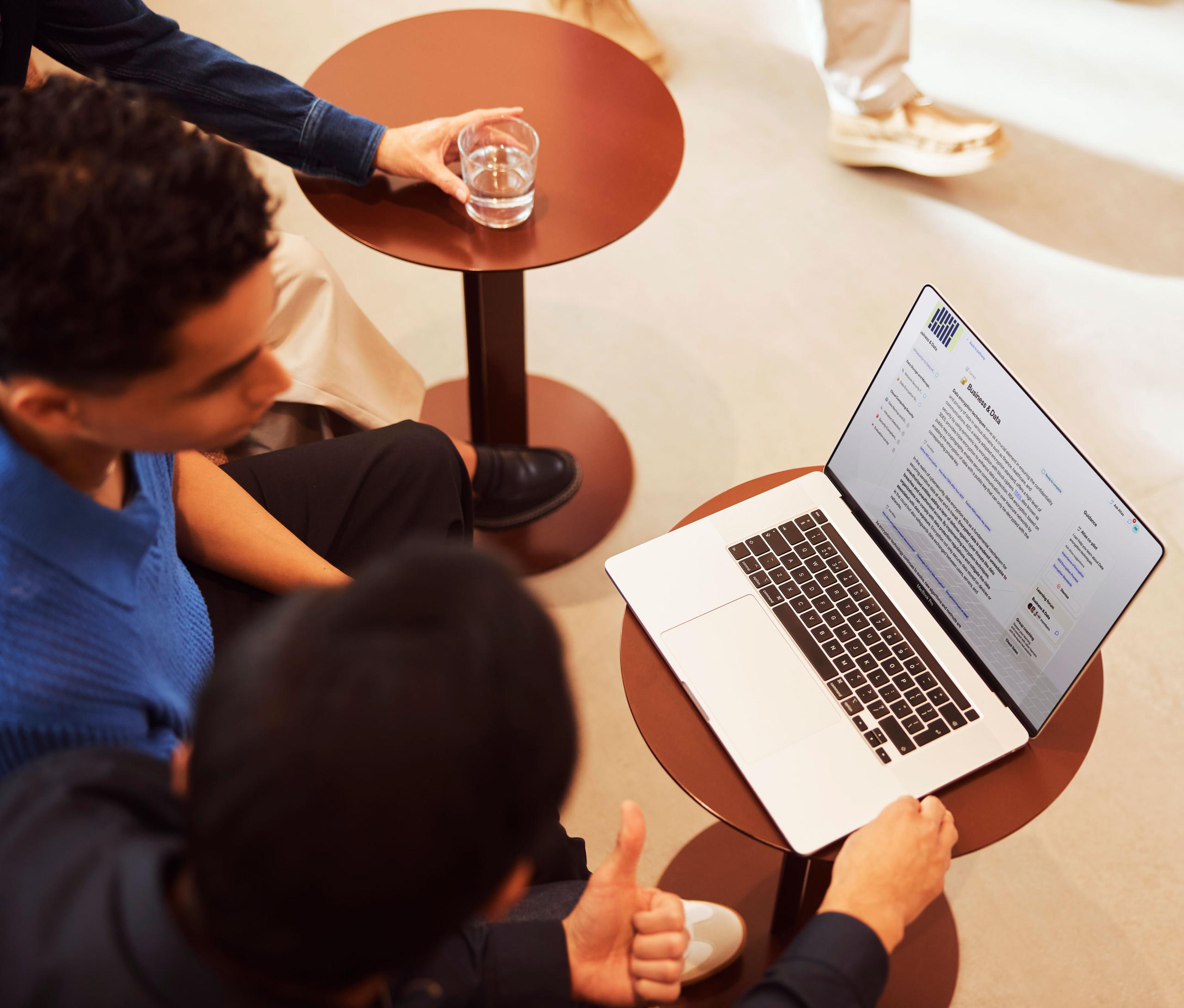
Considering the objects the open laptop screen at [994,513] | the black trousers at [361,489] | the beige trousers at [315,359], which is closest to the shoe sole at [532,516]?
the beige trousers at [315,359]

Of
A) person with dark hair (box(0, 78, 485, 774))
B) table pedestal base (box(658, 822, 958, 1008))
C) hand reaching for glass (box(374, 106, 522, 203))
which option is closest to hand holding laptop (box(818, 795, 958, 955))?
table pedestal base (box(658, 822, 958, 1008))

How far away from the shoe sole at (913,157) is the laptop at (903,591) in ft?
4.81

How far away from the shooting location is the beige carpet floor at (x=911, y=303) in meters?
1.59

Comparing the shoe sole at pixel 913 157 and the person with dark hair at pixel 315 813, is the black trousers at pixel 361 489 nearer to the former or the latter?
the person with dark hair at pixel 315 813

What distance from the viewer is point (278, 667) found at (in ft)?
1.67

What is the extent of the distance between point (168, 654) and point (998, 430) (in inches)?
31.2

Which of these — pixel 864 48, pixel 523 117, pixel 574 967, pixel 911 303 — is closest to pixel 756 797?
pixel 574 967

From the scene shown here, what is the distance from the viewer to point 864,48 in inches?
95.0

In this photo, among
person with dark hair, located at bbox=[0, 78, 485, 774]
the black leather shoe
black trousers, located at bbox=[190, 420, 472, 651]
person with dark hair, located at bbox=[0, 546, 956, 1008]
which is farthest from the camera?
→ the black leather shoe

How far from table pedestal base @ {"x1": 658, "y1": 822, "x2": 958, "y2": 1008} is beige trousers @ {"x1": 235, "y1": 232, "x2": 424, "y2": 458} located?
808 mm

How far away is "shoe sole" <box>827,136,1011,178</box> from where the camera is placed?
237cm

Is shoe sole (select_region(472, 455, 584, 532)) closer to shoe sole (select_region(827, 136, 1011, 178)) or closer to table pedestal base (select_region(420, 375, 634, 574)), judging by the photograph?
table pedestal base (select_region(420, 375, 634, 574))

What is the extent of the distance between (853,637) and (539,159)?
79cm

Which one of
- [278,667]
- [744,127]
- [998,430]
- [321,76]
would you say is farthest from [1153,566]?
[744,127]
